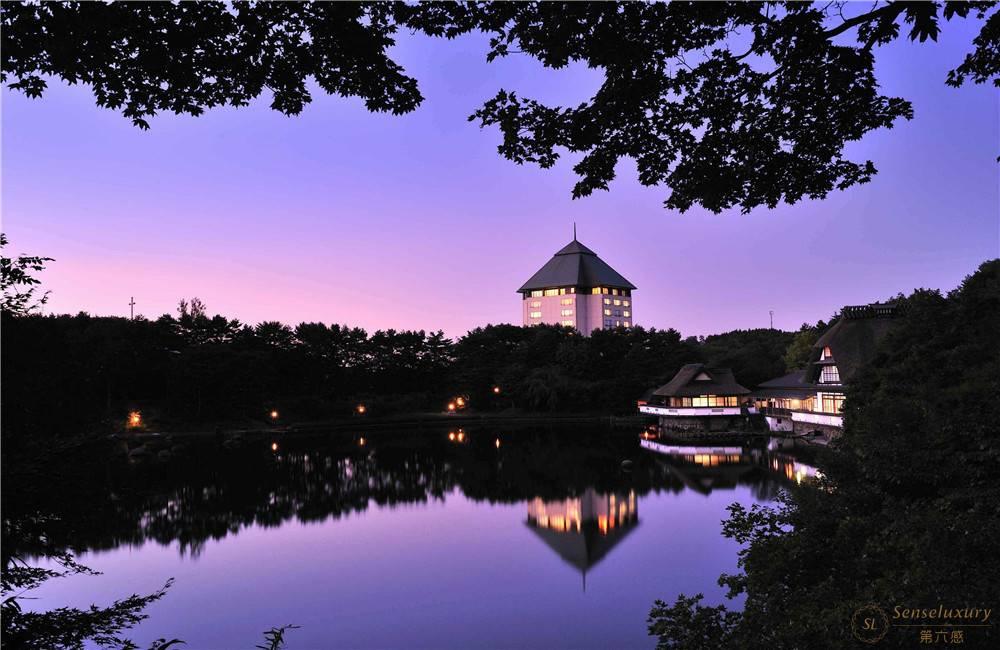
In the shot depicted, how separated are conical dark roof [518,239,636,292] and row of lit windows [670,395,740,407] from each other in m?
59.0

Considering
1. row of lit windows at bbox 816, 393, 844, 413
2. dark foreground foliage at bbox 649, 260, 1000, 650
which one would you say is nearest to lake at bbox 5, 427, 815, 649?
row of lit windows at bbox 816, 393, 844, 413

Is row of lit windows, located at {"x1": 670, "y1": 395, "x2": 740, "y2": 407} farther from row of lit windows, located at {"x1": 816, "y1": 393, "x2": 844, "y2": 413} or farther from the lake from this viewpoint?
the lake

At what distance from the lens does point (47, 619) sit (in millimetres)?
5855

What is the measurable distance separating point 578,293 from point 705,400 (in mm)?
60272

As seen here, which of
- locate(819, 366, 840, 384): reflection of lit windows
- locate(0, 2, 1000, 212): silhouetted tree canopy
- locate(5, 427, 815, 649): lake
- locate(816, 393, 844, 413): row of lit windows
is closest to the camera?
locate(0, 2, 1000, 212): silhouetted tree canopy

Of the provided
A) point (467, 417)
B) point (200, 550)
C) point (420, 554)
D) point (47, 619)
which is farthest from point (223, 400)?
point (47, 619)

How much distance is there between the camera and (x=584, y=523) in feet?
74.6

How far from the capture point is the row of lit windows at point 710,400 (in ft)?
154

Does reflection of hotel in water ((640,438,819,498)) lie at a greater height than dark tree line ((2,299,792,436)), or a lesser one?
lesser

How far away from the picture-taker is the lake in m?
13.5

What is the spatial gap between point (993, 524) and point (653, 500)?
20972 millimetres

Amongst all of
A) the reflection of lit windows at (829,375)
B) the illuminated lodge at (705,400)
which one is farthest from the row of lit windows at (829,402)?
the illuminated lodge at (705,400)

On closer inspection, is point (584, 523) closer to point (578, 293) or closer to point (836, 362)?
point (836, 362)

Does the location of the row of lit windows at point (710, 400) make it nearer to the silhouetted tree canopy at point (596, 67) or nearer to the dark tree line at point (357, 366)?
the dark tree line at point (357, 366)
